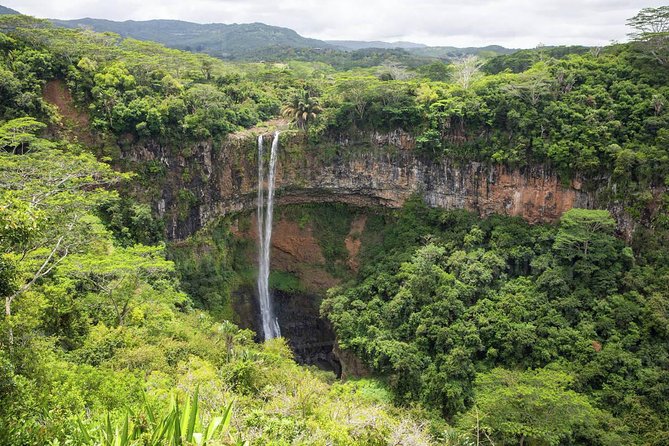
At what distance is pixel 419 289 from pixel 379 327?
8.41 feet

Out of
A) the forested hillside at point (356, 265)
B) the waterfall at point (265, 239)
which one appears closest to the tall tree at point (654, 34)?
the forested hillside at point (356, 265)

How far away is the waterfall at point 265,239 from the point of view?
29500mm

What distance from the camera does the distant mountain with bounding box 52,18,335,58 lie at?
146m

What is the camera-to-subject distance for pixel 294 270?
32156 millimetres

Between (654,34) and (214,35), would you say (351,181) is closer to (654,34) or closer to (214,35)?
(654,34)

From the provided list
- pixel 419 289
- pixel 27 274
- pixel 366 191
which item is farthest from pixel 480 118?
pixel 27 274

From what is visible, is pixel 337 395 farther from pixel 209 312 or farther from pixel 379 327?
pixel 209 312

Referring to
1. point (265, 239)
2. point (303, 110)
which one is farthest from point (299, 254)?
point (303, 110)

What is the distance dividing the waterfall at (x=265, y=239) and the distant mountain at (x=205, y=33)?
371 feet

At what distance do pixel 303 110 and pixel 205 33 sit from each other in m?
162

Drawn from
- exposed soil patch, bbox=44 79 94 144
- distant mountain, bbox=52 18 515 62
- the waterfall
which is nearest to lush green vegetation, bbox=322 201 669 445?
the waterfall

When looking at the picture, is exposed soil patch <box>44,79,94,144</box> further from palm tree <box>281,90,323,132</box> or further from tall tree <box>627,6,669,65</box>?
tall tree <box>627,6,669,65</box>

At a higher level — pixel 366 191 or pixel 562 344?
pixel 366 191

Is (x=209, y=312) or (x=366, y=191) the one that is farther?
(x=366, y=191)
